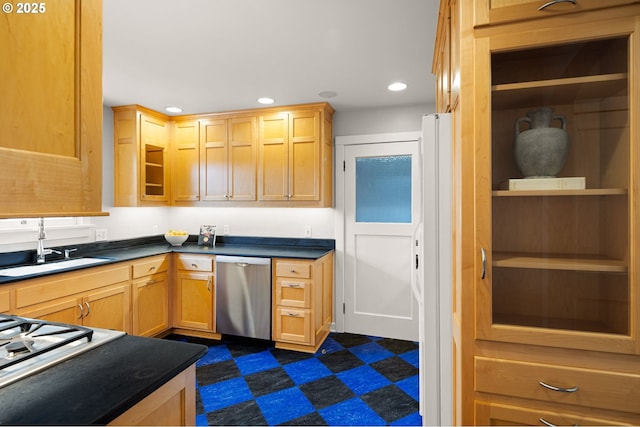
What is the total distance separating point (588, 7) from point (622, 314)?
1.01 meters

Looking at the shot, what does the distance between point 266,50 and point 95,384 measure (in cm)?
203

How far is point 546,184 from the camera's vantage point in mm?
1166

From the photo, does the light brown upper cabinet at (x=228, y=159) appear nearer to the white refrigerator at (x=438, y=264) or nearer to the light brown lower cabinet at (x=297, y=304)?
the light brown lower cabinet at (x=297, y=304)

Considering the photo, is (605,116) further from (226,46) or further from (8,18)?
(226,46)

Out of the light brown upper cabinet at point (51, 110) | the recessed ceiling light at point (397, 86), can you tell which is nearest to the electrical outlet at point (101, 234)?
the light brown upper cabinet at point (51, 110)

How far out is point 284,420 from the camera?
204 centimetres

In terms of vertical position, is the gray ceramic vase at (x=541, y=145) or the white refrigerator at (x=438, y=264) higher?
the gray ceramic vase at (x=541, y=145)

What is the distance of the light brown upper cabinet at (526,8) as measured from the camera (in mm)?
1034

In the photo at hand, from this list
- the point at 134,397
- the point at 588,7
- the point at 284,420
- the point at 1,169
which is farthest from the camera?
the point at 284,420

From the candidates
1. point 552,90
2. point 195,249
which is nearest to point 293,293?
point 195,249

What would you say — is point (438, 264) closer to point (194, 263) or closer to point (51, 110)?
point (51, 110)

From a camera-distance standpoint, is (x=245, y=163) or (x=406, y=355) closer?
(x=406, y=355)

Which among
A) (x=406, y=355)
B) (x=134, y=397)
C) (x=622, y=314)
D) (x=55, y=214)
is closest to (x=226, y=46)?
(x=55, y=214)

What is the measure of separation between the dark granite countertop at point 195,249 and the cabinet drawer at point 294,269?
0.07 meters
